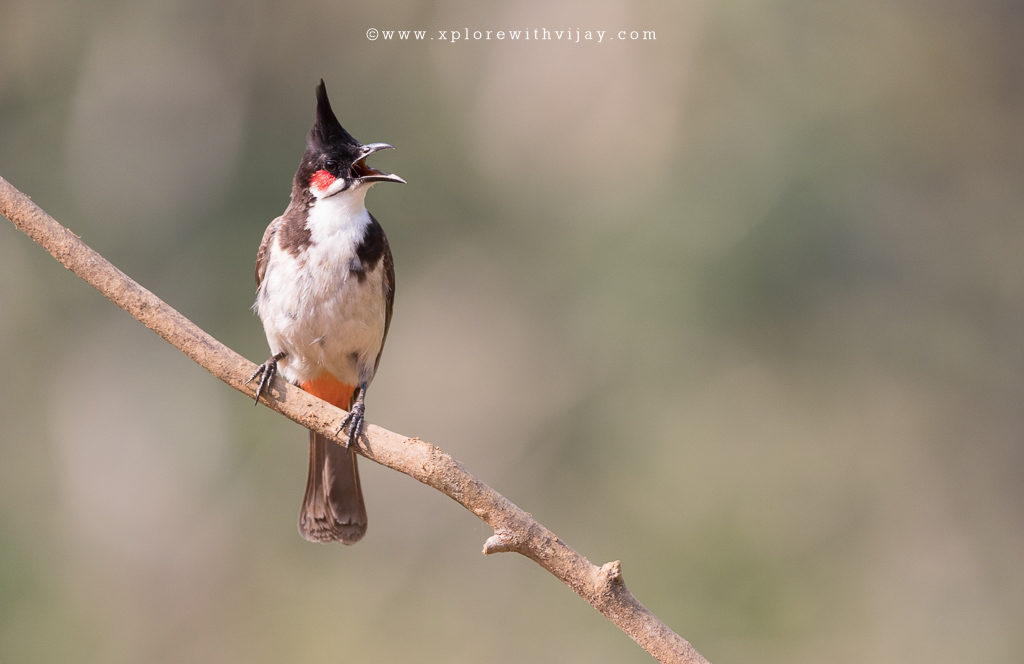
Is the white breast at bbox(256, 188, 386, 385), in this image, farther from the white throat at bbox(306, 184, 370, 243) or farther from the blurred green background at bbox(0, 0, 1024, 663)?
the blurred green background at bbox(0, 0, 1024, 663)

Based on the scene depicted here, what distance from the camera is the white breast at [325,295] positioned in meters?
3.06

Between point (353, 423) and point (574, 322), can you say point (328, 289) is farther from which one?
point (574, 322)

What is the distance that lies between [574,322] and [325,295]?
444cm

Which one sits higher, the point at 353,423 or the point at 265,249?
the point at 265,249

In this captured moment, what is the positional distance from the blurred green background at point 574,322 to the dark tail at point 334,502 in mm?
3291

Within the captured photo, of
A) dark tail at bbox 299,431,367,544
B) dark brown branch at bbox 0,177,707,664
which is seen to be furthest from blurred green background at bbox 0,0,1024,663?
dark brown branch at bbox 0,177,707,664

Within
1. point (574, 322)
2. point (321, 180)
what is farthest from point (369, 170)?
point (574, 322)

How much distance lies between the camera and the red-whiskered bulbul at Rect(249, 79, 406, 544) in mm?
3057

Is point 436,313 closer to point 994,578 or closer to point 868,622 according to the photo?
point 868,622

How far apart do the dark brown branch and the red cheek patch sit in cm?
80

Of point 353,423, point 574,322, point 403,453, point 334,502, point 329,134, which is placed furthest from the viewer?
point 574,322

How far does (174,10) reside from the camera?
7.65 m

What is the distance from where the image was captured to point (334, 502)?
3.25 m

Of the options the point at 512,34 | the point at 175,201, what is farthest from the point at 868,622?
the point at 175,201
